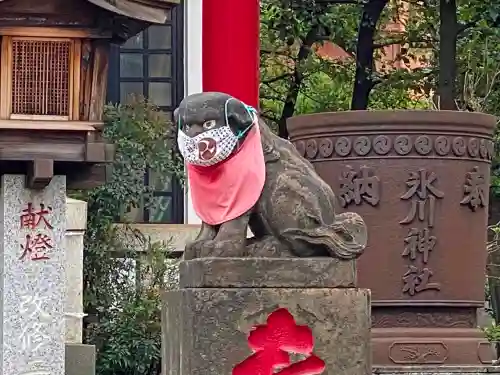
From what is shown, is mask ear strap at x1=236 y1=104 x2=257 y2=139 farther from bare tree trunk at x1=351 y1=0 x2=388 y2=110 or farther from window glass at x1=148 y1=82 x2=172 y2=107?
window glass at x1=148 y1=82 x2=172 y2=107

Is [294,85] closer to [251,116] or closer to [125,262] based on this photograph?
[125,262]

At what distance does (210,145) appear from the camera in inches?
225

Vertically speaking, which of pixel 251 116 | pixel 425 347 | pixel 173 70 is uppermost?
pixel 173 70

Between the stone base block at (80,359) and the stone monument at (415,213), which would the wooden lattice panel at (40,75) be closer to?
the stone base block at (80,359)

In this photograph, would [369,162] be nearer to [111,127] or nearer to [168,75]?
[111,127]

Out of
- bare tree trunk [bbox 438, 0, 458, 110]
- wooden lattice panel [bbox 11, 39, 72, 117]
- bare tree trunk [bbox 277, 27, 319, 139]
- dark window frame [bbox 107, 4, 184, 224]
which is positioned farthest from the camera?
dark window frame [bbox 107, 4, 184, 224]

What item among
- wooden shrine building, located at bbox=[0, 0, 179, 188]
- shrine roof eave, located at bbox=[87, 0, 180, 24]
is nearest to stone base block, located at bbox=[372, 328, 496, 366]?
wooden shrine building, located at bbox=[0, 0, 179, 188]

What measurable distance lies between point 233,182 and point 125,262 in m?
8.36

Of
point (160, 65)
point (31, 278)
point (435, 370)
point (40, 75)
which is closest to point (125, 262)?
point (31, 278)

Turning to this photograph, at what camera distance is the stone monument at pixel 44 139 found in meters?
10.8

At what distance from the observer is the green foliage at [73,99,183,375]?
1317 cm

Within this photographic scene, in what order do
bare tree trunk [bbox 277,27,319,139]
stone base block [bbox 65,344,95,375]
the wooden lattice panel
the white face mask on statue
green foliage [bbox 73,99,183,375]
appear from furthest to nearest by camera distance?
bare tree trunk [bbox 277,27,319,139]
green foliage [bbox 73,99,183,375]
stone base block [bbox 65,344,95,375]
the wooden lattice panel
the white face mask on statue

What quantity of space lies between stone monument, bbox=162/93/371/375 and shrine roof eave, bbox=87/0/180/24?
5114mm

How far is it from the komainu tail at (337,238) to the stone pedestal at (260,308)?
0.18ft
